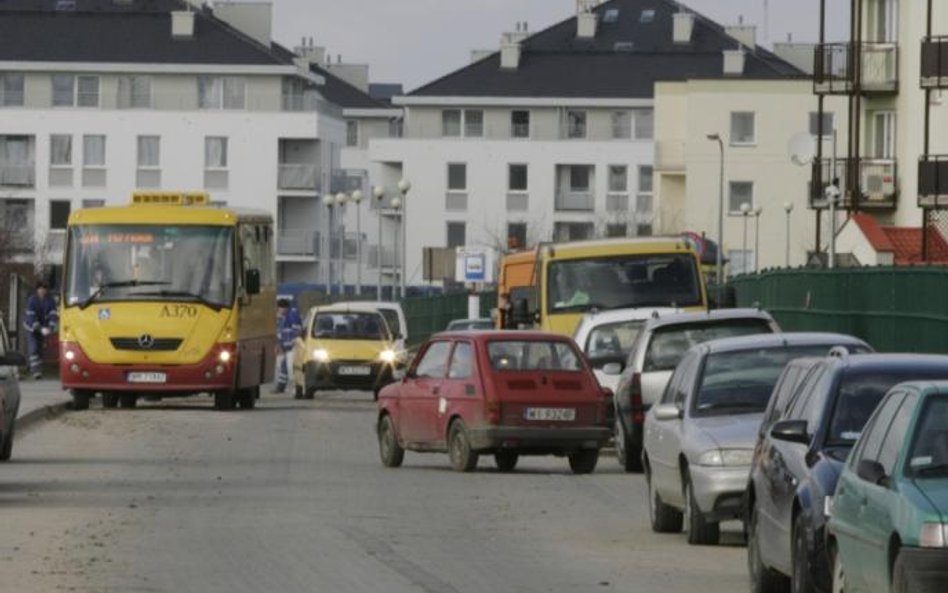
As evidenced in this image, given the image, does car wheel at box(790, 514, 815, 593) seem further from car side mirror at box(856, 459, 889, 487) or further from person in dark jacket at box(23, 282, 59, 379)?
person in dark jacket at box(23, 282, 59, 379)

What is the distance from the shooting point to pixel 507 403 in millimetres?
29625

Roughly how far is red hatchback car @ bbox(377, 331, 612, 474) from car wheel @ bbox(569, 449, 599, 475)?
0.01 m

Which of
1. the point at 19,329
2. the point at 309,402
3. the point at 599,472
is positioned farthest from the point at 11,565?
the point at 19,329

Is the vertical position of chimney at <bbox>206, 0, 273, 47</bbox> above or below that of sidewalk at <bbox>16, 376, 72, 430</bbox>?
above

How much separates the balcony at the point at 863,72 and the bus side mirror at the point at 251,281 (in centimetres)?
2716

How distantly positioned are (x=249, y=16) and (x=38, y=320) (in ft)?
263

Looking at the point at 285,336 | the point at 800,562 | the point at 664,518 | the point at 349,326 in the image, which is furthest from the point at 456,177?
the point at 800,562

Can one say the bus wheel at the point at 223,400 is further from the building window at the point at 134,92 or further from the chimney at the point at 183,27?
the chimney at the point at 183,27

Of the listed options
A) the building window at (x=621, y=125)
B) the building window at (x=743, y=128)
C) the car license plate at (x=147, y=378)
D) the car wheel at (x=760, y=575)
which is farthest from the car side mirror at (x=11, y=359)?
the building window at (x=621, y=125)

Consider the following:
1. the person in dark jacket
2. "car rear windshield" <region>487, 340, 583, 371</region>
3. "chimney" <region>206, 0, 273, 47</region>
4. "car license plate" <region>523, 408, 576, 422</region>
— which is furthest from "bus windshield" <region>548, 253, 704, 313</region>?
"chimney" <region>206, 0, 273, 47</region>

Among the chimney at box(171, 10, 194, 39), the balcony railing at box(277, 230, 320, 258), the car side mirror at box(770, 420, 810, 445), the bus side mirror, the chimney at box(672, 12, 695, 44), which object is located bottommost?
the car side mirror at box(770, 420, 810, 445)

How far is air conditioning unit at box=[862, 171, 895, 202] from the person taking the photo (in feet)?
234

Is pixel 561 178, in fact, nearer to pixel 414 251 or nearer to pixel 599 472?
pixel 414 251

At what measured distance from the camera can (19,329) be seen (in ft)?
198
